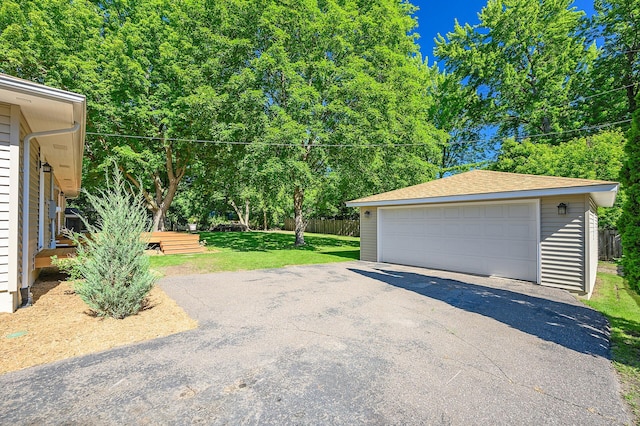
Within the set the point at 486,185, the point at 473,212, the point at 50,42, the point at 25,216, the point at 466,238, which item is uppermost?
the point at 50,42

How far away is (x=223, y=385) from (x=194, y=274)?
19.6 feet

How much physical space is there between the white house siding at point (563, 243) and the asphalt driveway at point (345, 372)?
5.40 feet

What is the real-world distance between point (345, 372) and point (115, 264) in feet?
11.7

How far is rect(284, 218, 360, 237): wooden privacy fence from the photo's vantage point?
24.1 metres

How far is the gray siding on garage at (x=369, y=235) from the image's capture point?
36.3 feet

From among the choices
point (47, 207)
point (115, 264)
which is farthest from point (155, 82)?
point (115, 264)

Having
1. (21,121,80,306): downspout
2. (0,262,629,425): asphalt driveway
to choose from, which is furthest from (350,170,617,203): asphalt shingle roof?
(21,121,80,306): downspout

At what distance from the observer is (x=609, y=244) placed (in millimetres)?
11867

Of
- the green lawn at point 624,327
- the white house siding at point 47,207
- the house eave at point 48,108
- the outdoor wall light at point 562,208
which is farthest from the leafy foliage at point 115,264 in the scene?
the outdoor wall light at point 562,208

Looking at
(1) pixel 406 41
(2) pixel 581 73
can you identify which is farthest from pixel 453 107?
(1) pixel 406 41

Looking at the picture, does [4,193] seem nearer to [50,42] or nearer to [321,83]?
[321,83]

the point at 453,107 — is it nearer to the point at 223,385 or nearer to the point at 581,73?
the point at 581,73

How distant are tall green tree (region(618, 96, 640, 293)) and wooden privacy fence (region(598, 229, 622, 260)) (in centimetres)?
1068

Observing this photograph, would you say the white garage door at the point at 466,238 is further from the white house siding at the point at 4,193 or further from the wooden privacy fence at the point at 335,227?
the wooden privacy fence at the point at 335,227
